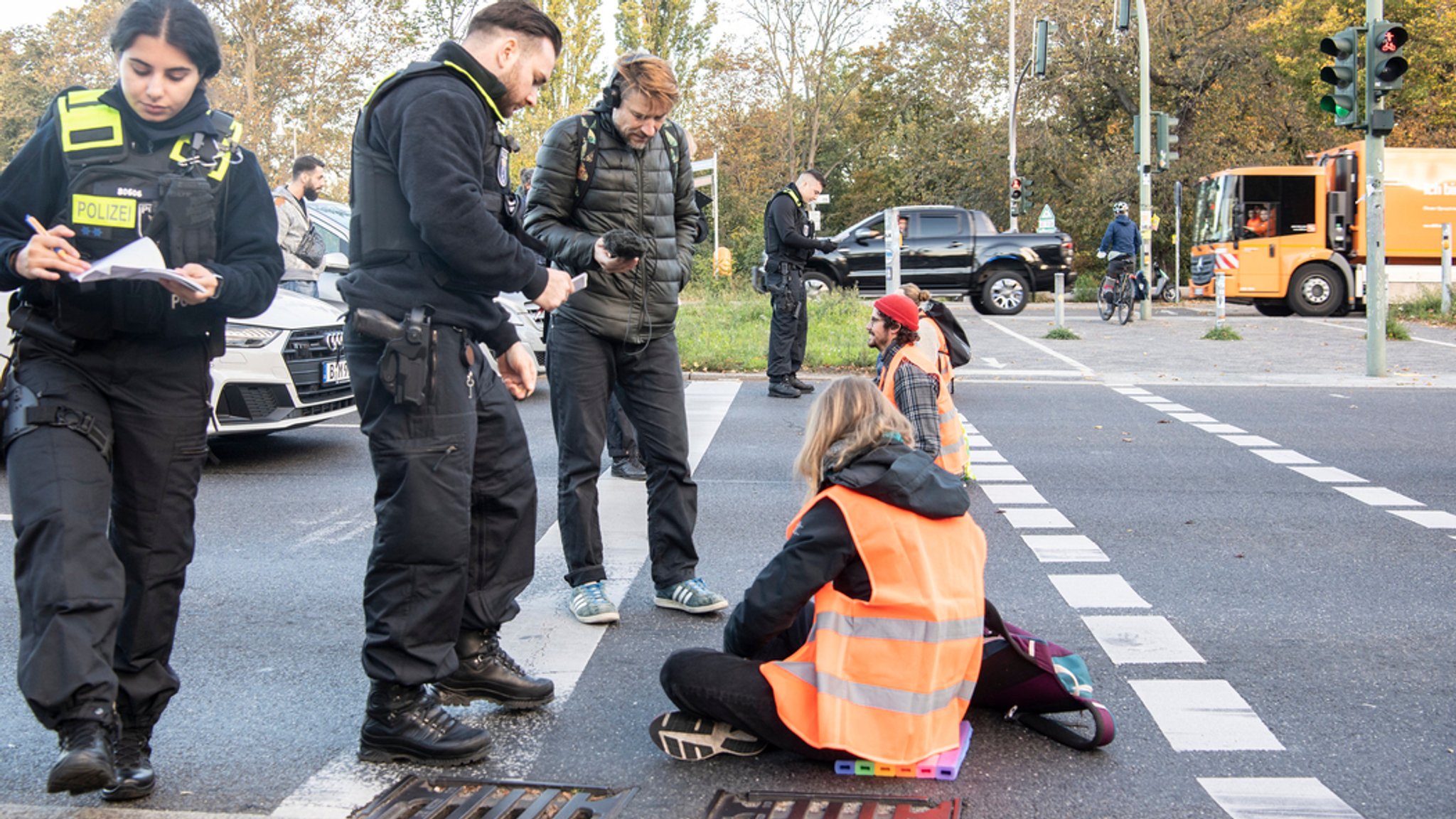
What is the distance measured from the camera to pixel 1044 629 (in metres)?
4.98

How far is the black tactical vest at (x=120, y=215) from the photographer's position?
3.28 m

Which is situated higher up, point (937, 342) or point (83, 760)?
point (937, 342)

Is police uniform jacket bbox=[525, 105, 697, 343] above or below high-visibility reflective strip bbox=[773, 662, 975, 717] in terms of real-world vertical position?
above

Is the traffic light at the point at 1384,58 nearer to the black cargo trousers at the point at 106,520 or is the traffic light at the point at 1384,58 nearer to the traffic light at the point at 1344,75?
the traffic light at the point at 1344,75

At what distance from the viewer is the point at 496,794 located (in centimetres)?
342

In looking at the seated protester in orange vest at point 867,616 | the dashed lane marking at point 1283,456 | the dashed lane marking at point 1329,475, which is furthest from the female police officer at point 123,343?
the dashed lane marking at point 1283,456

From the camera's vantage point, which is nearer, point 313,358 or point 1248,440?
point 313,358

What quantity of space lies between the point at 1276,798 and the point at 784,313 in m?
8.79

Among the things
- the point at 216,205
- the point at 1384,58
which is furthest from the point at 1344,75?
the point at 216,205

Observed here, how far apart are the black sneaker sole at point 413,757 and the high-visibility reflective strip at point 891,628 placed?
1.02 m

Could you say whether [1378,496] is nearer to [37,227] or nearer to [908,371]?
[908,371]

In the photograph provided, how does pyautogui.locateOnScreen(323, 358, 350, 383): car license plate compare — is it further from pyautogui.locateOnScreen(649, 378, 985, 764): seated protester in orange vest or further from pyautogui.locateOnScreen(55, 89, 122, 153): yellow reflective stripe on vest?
pyautogui.locateOnScreen(649, 378, 985, 764): seated protester in orange vest

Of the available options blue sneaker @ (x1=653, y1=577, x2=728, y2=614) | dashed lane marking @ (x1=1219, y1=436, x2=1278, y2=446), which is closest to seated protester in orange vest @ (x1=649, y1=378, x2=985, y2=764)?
blue sneaker @ (x1=653, y1=577, x2=728, y2=614)

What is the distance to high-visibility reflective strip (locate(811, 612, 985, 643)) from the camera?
3.39 metres
